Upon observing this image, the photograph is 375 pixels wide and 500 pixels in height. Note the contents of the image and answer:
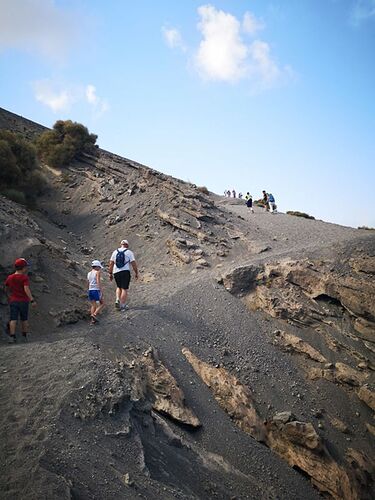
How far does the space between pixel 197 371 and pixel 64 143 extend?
22900 mm

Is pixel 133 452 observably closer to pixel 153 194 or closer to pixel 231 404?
pixel 231 404

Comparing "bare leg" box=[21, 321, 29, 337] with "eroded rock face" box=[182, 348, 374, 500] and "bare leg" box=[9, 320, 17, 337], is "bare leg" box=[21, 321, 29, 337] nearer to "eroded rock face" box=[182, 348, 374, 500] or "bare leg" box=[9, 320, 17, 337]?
"bare leg" box=[9, 320, 17, 337]

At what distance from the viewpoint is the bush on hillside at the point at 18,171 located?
17.4 meters

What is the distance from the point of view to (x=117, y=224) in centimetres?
1928

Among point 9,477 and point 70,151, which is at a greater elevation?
point 70,151

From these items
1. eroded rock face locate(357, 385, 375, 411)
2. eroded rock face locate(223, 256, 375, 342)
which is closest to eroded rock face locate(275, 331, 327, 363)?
eroded rock face locate(223, 256, 375, 342)

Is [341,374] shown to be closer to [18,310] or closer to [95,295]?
[95,295]

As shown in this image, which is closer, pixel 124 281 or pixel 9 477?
pixel 9 477

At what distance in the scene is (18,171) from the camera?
1827 centimetres

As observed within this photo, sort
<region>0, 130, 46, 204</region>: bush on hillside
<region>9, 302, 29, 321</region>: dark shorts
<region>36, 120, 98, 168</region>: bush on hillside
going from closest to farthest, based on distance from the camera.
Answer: <region>9, 302, 29, 321</region>: dark shorts < <region>0, 130, 46, 204</region>: bush on hillside < <region>36, 120, 98, 168</region>: bush on hillside

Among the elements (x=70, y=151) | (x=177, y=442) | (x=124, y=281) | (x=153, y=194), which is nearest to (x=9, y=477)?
(x=177, y=442)

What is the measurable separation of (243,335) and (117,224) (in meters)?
11.1

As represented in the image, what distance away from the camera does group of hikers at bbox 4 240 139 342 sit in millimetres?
7516

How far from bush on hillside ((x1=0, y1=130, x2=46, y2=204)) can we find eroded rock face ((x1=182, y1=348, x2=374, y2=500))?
14816 mm
